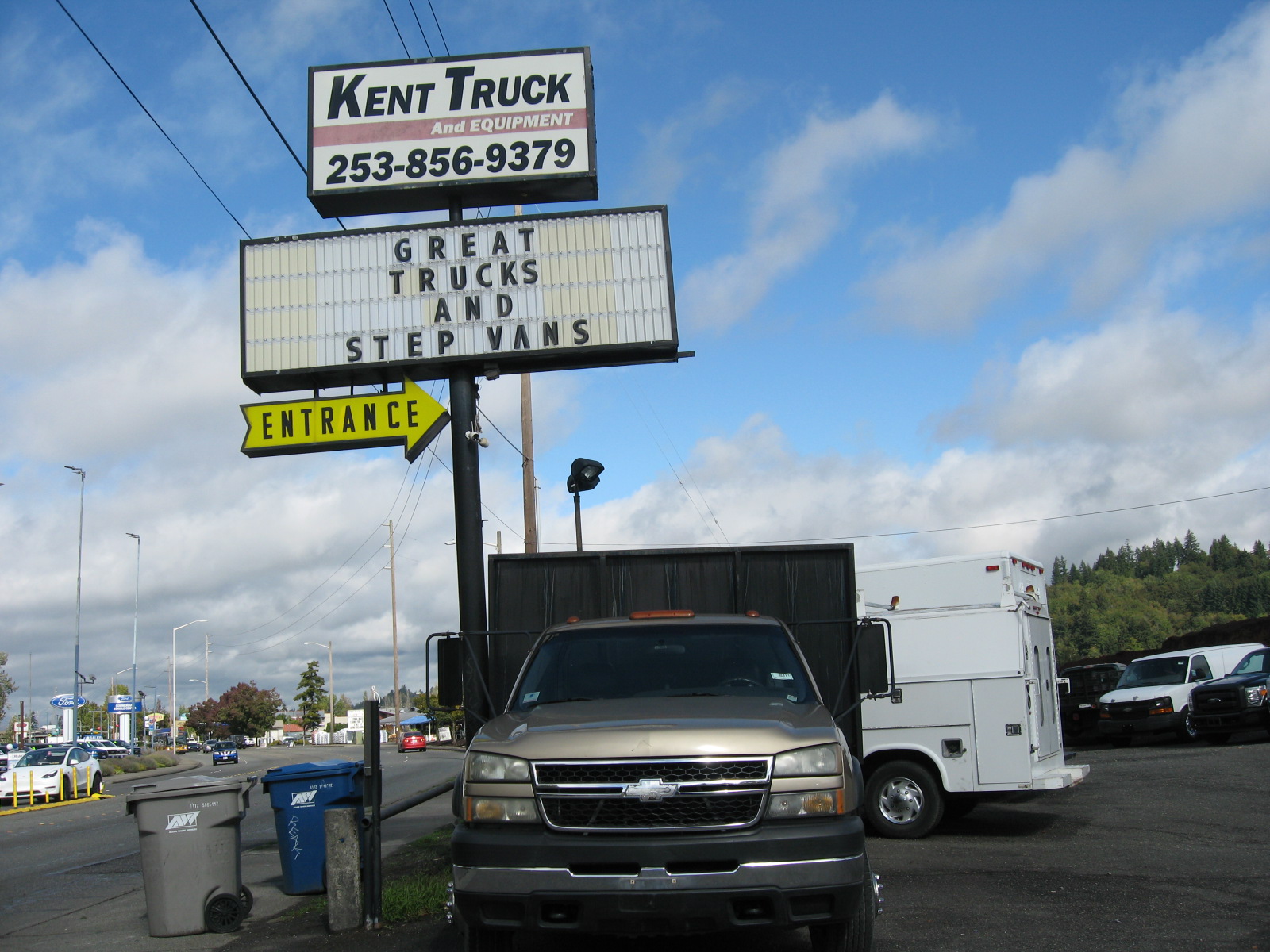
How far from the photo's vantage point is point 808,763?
503 cm

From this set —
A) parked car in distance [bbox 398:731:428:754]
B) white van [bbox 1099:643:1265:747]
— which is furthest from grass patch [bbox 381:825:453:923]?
parked car in distance [bbox 398:731:428:754]

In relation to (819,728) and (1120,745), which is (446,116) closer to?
(819,728)

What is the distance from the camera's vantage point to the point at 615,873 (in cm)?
482

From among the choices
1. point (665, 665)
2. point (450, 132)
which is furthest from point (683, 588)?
point (450, 132)

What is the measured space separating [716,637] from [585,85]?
25.1 ft

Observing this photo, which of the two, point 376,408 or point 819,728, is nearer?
point 819,728

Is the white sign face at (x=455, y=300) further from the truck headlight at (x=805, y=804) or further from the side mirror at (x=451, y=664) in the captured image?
the truck headlight at (x=805, y=804)

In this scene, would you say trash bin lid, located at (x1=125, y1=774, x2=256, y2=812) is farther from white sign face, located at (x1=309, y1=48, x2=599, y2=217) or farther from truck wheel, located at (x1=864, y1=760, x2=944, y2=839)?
white sign face, located at (x1=309, y1=48, x2=599, y2=217)

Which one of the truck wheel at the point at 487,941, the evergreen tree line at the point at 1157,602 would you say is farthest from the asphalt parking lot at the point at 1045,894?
the evergreen tree line at the point at 1157,602

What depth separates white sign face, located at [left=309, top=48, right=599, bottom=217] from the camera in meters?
11.8

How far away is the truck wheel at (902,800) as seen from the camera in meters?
10.9

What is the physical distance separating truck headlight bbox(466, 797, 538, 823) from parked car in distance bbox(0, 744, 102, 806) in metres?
24.9

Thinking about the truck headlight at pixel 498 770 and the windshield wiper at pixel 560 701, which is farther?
the windshield wiper at pixel 560 701

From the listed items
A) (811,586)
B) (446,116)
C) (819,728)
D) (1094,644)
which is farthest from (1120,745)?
(1094,644)
